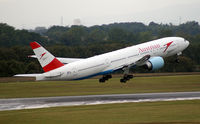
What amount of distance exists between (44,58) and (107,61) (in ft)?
36.7

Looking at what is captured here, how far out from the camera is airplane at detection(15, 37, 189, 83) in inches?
2212

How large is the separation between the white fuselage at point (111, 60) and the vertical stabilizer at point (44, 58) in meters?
0.69

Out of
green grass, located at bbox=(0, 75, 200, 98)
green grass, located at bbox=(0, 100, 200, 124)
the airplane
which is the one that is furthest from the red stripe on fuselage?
green grass, located at bbox=(0, 75, 200, 98)

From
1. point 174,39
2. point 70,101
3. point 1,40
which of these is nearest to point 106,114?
point 70,101

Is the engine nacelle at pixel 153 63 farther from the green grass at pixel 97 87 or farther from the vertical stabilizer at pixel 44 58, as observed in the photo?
the vertical stabilizer at pixel 44 58

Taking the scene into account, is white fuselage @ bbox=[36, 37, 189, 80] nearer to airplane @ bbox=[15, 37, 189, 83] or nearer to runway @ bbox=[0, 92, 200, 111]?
airplane @ bbox=[15, 37, 189, 83]

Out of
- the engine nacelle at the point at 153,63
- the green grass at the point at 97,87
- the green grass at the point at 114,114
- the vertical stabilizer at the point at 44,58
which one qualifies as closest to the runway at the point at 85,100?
the green grass at the point at 114,114

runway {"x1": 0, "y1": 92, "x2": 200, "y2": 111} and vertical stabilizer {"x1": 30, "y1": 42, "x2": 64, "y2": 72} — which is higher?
vertical stabilizer {"x1": 30, "y1": 42, "x2": 64, "y2": 72}

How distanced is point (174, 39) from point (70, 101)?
24.0 metres

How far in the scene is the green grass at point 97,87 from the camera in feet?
224

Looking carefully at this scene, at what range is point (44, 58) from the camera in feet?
181

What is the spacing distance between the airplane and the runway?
10.6 feet

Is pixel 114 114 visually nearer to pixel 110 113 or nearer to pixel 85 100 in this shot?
pixel 110 113

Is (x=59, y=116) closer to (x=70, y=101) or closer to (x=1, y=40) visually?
(x=70, y=101)
